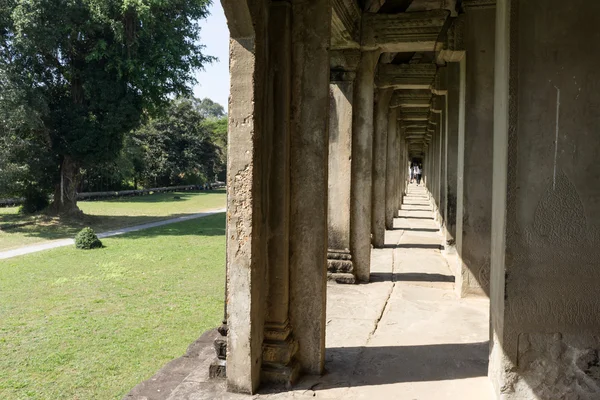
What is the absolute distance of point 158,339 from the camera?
722 centimetres

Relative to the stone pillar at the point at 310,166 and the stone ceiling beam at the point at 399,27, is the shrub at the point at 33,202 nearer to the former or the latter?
the stone ceiling beam at the point at 399,27

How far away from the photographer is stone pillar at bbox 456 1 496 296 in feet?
20.7

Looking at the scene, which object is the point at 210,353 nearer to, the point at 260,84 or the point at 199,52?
the point at 260,84

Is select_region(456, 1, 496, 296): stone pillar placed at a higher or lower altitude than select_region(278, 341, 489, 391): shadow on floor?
higher

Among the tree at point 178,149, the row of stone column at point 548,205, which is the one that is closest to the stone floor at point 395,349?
the row of stone column at point 548,205

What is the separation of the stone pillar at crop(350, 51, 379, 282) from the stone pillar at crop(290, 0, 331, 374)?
3573 mm

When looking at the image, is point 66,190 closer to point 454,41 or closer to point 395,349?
point 454,41

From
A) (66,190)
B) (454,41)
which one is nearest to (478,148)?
(454,41)

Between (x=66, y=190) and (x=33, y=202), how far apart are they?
2.69 metres

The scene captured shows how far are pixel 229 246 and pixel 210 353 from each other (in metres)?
1.40

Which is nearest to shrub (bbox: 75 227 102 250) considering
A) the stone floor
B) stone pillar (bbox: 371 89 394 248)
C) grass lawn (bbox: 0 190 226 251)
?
grass lawn (bbox: 0 190 226 251)

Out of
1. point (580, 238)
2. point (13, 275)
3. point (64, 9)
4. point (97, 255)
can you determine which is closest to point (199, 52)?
point (64, 9)

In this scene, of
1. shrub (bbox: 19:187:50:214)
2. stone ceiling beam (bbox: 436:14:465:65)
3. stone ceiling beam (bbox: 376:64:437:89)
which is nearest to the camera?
stone ceiling beam (bbox: 436:14:465:65)

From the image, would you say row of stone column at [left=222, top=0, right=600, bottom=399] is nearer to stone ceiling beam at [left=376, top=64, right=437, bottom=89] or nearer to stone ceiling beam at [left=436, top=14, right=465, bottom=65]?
stone ceiling beam at [left=436, top=14, right=465, bottom=65]
